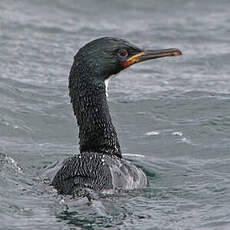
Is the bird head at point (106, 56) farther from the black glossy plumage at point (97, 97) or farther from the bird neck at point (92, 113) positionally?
the bird neck at point (92, 113)

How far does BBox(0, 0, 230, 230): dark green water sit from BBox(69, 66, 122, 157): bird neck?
0.88 metres

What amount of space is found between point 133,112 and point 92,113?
4.47 m

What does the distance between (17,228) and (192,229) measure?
203 cm

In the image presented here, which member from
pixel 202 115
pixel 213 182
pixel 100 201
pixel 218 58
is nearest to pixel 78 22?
pixel 218 58

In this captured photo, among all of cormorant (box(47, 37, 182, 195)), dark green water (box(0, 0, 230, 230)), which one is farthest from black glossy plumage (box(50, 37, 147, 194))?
dark green water (box(0, 0, 230, 230))

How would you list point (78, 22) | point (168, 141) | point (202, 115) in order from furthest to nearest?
point (78, 22) → point (202, 115) → point (168, 141)

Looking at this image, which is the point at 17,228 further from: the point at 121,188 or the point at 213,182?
the point at 213,182

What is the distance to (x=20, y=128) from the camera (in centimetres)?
1396

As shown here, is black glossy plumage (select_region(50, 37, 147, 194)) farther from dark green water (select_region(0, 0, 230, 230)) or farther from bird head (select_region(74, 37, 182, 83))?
dark green water (select_region(0, 0, 230, 230))

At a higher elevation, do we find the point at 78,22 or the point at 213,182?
the point at 78,22

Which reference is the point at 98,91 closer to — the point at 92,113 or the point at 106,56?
the point at 92,113

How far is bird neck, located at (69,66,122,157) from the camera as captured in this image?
10.8 meters

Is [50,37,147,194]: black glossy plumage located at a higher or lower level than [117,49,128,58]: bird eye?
lower

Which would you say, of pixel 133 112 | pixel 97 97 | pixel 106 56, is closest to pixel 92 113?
pixel 97 97
